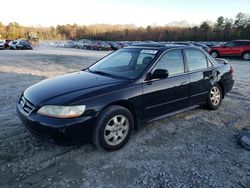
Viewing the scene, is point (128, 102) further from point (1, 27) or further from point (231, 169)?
point (1, 27)

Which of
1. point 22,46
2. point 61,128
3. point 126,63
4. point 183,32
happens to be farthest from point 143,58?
point 183,32

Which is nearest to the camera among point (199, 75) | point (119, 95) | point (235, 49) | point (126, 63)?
point (119, 95)

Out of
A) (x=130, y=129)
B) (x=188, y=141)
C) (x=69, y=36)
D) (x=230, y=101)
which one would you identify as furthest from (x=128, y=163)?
(x=69, y=36)

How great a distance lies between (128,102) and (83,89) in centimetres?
71

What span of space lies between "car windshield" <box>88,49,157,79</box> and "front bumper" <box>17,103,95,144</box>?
1174 mm

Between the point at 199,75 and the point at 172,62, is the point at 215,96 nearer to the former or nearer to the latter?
the point at 199,75

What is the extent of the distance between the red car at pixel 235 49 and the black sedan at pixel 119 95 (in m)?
16.4

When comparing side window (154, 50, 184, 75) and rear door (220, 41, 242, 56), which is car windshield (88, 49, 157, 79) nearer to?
side window (154, 50, 184, 75)

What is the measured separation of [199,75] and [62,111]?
9.72 ft

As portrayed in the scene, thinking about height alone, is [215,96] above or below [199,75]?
below

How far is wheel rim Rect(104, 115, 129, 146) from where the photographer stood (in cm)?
Result: 342

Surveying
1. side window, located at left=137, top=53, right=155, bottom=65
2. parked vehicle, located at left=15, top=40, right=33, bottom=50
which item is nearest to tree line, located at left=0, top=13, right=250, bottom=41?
parked vehicle, located at left=15, top=40, right=33, bottom=50

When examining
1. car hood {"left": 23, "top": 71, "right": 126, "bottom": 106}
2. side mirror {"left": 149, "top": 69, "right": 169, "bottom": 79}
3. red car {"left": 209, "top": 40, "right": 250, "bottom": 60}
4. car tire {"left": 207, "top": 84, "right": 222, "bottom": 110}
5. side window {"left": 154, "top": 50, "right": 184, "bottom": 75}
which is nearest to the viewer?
car hood {"left": 23, "top": 71, "right": 126, "bottom": 106}

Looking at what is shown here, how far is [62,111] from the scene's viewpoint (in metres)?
3.07
